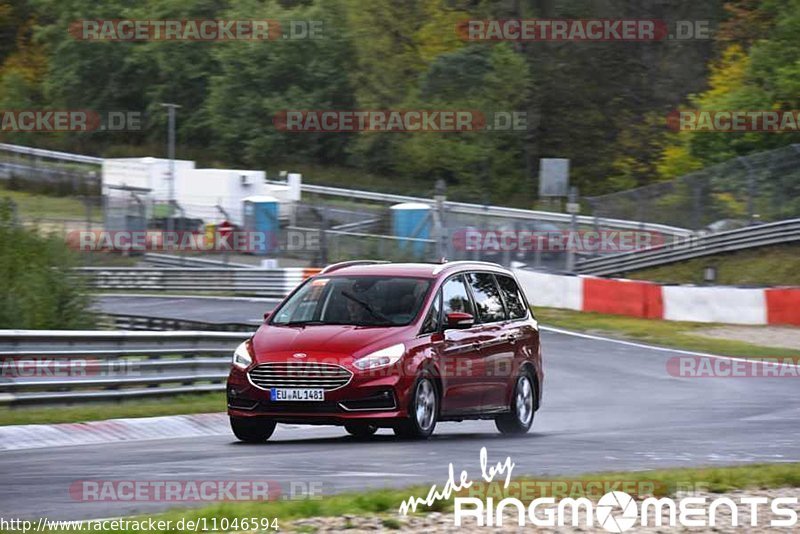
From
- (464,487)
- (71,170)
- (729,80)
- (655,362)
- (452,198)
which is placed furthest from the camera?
(71,170)

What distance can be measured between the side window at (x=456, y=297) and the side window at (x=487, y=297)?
187mm

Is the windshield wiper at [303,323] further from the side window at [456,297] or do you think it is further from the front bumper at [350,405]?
the side window at [456,297]

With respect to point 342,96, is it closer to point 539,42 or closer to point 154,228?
point 539,42

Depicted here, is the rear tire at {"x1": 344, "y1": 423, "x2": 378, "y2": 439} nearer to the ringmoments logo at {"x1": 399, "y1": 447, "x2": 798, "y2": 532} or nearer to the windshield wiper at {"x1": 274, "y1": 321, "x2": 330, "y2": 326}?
the windshield wiper at {"x1": 274, "y1": 321, "x2": 330, "y2": 326}

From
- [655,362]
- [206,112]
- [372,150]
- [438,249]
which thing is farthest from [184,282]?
[206,112]

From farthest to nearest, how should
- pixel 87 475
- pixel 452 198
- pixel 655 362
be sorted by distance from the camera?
pixel 452 198 → pixel 655 362 → pixel 87 475

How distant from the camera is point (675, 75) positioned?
7819 centimetres

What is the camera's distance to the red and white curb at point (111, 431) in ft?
44.5

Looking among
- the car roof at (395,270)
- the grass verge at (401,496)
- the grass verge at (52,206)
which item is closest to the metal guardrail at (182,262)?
the grass verge at (52,206)

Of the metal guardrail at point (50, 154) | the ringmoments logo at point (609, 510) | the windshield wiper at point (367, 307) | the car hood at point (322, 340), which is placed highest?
the metal guardrail at point (50, 154)

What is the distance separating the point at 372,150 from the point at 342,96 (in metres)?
5.44

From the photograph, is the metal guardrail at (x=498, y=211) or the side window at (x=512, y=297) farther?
the metal guardrail at (x=498, y=211)

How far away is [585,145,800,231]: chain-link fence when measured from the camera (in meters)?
36.2

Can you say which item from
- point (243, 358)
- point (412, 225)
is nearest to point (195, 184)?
point (412, 225)
